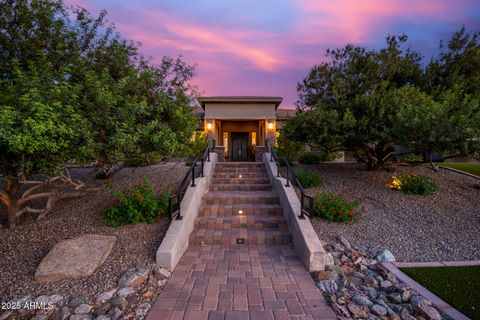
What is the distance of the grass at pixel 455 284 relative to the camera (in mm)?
2988

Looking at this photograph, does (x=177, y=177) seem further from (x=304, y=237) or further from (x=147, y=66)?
(x=304, y=237)

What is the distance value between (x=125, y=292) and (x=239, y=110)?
12648 mm

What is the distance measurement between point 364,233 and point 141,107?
18.3ft

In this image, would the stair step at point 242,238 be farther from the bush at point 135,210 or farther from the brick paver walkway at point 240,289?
the bush at point 135,210

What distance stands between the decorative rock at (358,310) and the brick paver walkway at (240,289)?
0.28 m

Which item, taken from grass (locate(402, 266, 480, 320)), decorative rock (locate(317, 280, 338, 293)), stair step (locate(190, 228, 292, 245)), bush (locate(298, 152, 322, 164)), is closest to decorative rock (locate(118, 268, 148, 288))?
stair step (locate(190, 228, 292, 245))

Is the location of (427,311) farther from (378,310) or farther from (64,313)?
(64,313)

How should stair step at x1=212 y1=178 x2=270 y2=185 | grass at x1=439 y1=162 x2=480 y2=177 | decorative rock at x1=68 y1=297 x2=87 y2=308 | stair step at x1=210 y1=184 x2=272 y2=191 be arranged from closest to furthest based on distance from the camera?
decorative rock at x1=68 y1=297 x2=87 y2=308 < stair step at x1=210 y1=184 x2=272 y2=191 < stair step at x1=212 y1=178 x2=270 y2=185 < grass at x1=439 y1=162 x2=480 y2=177

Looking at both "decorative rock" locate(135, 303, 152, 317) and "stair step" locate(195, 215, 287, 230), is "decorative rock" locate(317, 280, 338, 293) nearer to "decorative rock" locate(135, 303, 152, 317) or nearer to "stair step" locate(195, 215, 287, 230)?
"stair step" locate(195, 215, 287, 230)

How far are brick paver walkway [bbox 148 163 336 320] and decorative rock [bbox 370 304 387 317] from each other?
0.57 metres

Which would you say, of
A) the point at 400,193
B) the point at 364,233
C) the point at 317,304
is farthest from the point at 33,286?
the point at 400,193

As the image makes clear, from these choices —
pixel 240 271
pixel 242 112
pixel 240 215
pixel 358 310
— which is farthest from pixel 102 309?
pixel 242 112

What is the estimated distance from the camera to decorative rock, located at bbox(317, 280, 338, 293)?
3.40 m

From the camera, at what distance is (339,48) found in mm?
8531
